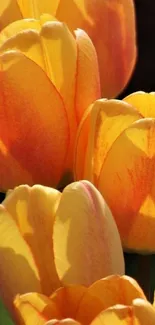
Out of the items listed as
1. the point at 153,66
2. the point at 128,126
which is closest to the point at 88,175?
the point at 128,126

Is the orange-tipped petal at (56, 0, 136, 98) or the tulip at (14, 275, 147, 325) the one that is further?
the orange-tipped petal at (56, 0, 136, 98)

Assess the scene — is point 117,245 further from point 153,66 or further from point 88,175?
point 153,66

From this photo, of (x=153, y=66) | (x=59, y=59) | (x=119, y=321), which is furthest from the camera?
(x=153, y=66)

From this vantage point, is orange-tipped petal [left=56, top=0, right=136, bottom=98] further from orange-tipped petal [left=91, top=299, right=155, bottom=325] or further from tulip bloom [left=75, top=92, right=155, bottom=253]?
orange-tipped petal [left=91, top=299, right=155, bottom=325]

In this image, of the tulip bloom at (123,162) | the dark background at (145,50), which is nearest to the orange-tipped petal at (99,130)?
the tulip bloom at (123,162)

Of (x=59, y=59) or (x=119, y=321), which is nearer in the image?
(x=119, y=321)

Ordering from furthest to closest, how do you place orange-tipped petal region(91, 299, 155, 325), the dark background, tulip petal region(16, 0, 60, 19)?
1. the dark background
2. tulip petal region(16, 0, 60, 19)
3. orange-tipped petal region(91, 299, 155, 325)

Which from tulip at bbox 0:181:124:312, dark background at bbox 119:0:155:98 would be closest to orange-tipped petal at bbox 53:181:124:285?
tulip at bbox 0:181:124:312

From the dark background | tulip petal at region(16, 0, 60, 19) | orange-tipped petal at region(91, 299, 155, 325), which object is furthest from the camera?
the dark background
